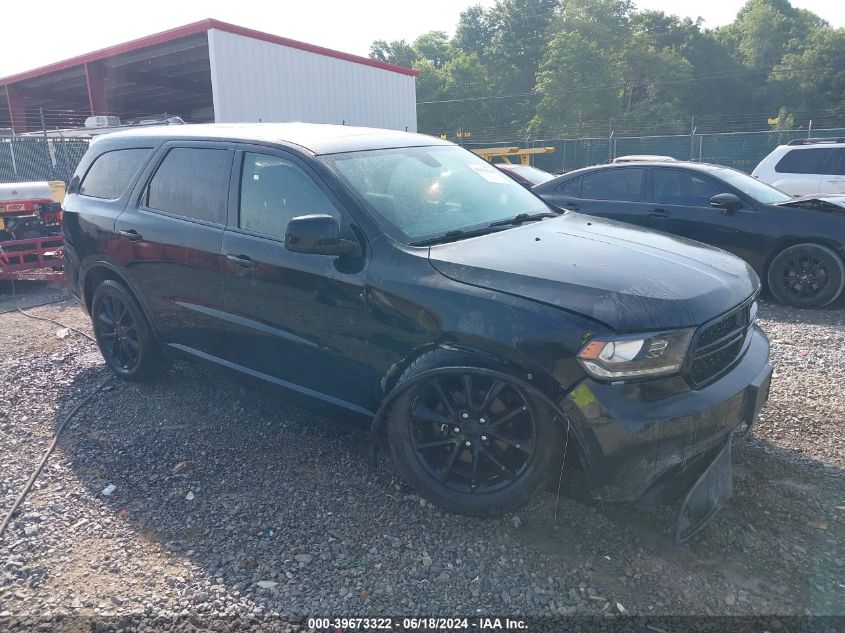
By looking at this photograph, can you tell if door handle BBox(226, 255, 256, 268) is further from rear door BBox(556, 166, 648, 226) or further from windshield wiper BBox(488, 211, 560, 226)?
rear door BBox(556, 166, 648, 226)

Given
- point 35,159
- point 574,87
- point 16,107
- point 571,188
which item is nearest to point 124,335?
point 571,188

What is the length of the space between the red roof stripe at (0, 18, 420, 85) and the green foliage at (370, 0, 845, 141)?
991 inches

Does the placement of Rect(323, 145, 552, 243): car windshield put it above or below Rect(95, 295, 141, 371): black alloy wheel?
above

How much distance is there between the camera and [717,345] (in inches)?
113

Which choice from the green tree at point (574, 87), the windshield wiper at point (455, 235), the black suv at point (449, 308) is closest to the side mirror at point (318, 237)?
the black suv at point (449, 308)

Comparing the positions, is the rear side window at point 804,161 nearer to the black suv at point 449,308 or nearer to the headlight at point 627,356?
the black suv at point 449,308

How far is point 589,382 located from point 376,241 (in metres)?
1.24

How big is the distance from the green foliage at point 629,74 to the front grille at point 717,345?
41217 mm

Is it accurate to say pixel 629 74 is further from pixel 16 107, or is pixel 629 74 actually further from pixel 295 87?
pixel 16 107

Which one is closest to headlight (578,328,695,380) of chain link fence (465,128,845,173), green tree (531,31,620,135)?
chain link fence (465,128,845,173)

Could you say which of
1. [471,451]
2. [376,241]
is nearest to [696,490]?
[471,451]

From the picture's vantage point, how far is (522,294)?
2779 millimetres

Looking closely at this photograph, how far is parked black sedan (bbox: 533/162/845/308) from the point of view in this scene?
6598mm

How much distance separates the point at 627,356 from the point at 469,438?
0.81 m
